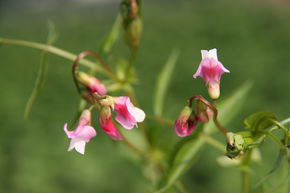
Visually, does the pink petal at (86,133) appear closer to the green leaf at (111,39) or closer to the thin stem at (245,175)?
the thin stem at (245,175)

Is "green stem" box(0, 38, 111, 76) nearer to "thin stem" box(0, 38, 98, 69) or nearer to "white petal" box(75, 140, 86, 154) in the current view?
"thin stem" box(0, 38, 98, 69)

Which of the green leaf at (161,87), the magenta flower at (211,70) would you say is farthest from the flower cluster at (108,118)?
the green leaf at (161,87)

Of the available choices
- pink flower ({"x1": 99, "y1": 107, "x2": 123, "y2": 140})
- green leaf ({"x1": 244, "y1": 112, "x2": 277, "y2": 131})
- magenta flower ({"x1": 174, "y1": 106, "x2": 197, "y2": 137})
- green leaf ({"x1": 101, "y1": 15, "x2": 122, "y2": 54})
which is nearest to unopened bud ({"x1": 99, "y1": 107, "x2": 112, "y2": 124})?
pink flower ({"x1": 99, "y1": 107, "x2": 123, "y2": 140})

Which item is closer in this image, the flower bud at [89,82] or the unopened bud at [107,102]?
the unopened bud at [107,102]

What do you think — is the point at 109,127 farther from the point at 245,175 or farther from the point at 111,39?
the point at 111,39

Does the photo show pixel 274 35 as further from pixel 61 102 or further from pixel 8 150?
pixel 8 150

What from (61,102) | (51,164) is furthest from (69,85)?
(51,164)

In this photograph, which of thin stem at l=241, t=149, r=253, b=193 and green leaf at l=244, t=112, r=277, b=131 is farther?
thin stem at l=241, t=149, r=253, b=193
